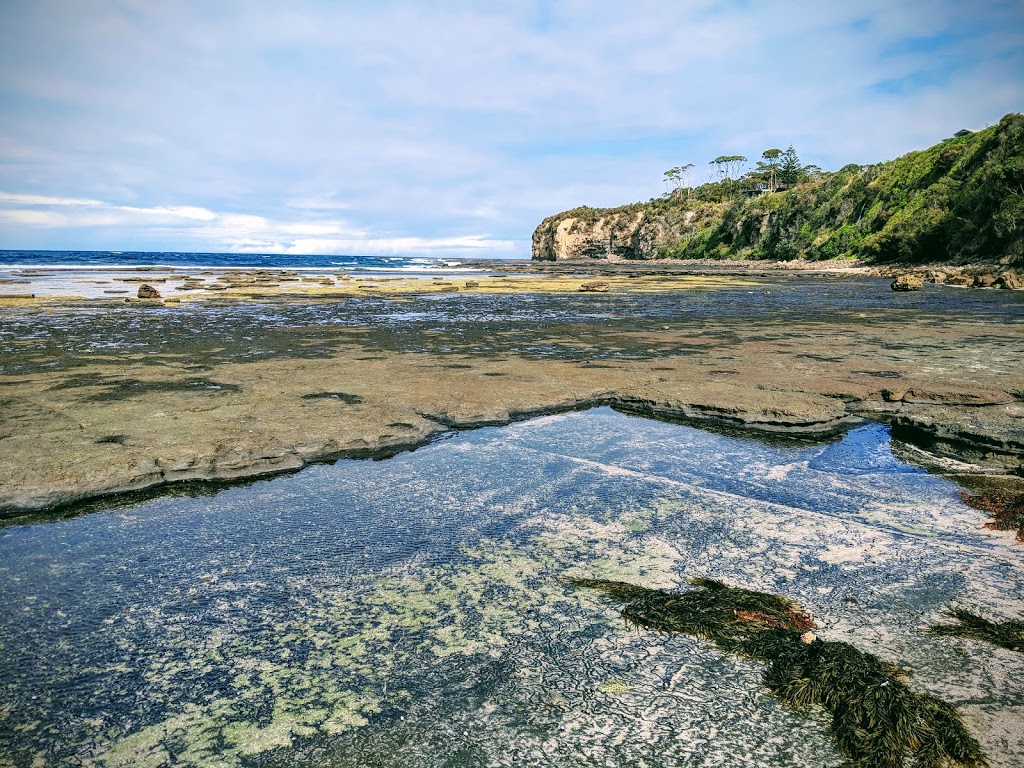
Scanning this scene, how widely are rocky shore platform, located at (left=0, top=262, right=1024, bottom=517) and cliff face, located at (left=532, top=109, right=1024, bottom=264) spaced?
1224 inches

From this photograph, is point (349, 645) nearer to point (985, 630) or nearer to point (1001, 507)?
point (985, 630)

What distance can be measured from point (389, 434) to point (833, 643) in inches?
158

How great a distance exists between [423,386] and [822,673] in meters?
5.59

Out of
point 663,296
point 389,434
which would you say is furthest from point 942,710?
point 663,296

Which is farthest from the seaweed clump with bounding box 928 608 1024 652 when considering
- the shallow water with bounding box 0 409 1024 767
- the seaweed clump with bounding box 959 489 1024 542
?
the seaweed clump with bounding box 959 489 1024 542

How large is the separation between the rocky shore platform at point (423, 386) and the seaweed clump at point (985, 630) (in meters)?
2.53

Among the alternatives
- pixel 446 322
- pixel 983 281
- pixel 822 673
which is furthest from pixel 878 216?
pixel 822 673

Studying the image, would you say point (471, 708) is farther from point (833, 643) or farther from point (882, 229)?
point (882, 229)

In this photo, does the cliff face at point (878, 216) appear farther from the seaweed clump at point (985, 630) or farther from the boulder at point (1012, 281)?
the seaweed clump at point (985, 630)

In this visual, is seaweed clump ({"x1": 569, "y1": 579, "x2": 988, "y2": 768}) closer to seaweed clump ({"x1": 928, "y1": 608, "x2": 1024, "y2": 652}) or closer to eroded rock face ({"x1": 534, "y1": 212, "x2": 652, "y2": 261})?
seaweed clump ({"x1": 928, "y1": 608, "x2": 1024, "y2": 652})

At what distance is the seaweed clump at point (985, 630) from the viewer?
2781 mm

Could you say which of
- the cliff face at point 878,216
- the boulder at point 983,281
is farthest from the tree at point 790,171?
the boulder at point 983,281

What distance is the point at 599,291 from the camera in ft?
92.9

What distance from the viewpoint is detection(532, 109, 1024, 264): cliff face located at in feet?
127
